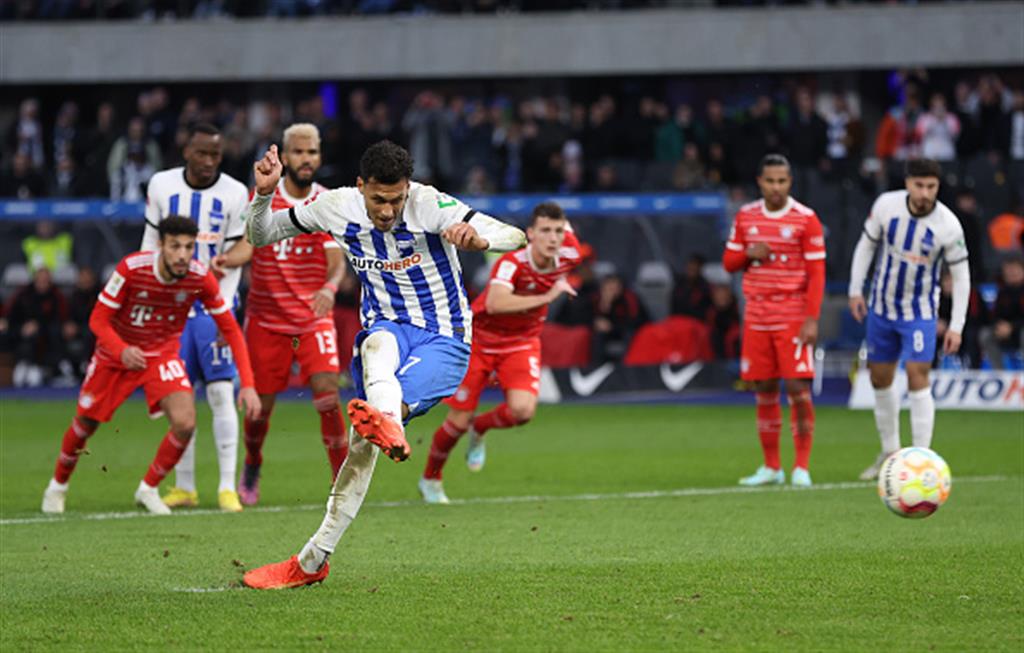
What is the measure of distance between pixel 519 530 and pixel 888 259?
441 cm

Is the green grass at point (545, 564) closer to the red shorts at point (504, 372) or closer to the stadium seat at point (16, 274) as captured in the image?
the red shorts at point (504, 372)

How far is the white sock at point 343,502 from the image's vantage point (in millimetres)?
7469

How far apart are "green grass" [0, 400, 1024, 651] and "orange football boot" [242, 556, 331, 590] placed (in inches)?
4.1

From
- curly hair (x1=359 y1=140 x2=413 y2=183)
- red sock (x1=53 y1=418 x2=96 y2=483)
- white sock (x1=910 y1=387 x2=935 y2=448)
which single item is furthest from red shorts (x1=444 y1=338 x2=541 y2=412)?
curly hair (x1=359 y1=140 x2=413 y2=183)

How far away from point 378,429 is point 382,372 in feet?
1.78

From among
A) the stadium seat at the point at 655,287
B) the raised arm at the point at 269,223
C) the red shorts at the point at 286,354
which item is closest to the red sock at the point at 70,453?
the red shorts at the point at 286,354

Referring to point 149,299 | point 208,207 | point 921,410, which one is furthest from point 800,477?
point 149,299

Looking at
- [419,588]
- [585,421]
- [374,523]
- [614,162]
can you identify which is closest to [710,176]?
[614,162]

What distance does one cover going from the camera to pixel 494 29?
28.4 meters

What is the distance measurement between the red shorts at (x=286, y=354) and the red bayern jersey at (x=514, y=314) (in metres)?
0.99

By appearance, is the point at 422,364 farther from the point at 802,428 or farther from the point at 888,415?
the point at 888,415

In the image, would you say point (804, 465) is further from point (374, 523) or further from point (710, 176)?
point (710, 176)

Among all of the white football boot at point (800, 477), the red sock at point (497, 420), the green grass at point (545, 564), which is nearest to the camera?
the green grass at point (545, 564)

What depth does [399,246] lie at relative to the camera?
25.8 ft
